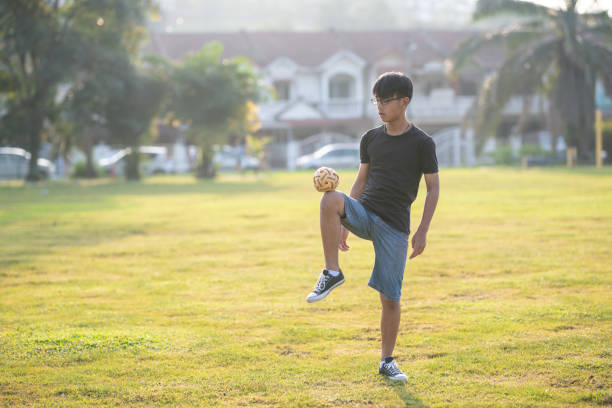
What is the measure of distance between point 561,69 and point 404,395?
107ft

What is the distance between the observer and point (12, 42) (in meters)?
30.0

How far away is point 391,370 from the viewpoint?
4.48 meters

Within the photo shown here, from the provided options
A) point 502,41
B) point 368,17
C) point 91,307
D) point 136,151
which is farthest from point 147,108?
point 368,17

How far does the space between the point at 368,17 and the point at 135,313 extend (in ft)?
283

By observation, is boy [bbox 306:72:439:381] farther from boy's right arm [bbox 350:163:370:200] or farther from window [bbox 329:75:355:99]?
window [bbox 329:75:355:99]

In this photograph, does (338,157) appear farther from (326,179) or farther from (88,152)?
(326,179)

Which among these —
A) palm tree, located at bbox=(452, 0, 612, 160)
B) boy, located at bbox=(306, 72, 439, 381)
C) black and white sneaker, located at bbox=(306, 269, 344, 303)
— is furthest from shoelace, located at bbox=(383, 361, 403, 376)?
palm tree, located at bbox=(452, 0, 612, 160)

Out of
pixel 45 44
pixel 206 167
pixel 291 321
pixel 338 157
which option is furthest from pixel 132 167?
pixel 291 321

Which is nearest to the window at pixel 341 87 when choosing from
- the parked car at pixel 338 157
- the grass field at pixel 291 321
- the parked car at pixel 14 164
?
the parked car at pixel 338 157

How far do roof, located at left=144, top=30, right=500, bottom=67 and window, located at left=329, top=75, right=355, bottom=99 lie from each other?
6.09 ft

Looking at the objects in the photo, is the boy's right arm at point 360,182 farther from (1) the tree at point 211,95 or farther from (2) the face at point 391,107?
(1) the tree at point 211,95

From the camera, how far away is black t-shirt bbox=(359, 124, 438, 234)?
4.41 metres

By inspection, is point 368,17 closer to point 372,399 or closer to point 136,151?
point 136,151

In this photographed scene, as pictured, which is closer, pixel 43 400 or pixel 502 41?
pixel 43 400
